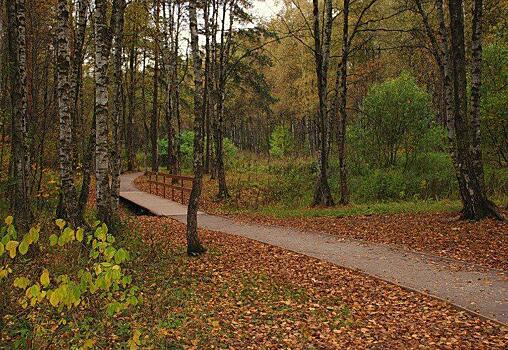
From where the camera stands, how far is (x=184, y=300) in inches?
256

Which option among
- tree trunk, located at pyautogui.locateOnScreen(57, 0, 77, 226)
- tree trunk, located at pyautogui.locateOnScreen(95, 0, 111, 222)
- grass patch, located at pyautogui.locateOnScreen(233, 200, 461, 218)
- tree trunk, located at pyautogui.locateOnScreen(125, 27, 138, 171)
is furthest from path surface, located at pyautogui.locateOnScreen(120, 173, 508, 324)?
tree trunk, located at pyautogui.locateOnScreen(125, 27, 138, 171)

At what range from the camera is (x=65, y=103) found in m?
8.40

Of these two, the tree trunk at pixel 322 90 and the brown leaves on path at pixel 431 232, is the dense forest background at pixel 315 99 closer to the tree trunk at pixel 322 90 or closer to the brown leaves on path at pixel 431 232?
the tree trunk at pixel 322 90

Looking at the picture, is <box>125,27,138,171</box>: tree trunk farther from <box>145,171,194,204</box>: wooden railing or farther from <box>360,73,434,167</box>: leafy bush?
<box>360,73,434,167</box>: leafy bush

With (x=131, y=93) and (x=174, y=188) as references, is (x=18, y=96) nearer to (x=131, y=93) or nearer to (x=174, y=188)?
(x=174, y=188)

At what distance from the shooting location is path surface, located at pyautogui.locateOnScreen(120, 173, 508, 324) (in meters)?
6.22

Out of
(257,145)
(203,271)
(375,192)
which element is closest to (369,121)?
(375,192)

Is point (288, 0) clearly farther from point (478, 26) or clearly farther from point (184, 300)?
point (184, 300)

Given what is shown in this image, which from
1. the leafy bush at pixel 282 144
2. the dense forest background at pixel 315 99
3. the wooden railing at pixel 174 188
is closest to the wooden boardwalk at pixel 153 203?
the wooden railing at pixel 174 188

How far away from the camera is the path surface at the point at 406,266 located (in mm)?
6223

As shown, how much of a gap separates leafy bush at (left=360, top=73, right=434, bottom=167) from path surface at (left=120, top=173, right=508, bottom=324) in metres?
10.8

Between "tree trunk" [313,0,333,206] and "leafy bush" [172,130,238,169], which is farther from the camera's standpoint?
"leafy bush" [172,130,238,169]

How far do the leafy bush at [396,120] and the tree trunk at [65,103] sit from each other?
14.6 metres

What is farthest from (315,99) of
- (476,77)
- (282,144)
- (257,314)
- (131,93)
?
(257,314)
